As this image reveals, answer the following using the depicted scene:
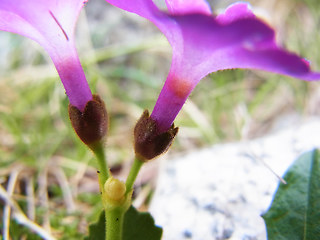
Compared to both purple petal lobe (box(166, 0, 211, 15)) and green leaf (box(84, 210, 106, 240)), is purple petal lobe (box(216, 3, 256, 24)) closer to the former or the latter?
purple petal lobe (box(166, 0, 211, 15))

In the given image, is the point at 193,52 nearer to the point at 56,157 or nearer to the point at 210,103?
the point at 56,157

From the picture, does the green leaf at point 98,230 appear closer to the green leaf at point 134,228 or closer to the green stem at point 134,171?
the green leaf at point 134,228

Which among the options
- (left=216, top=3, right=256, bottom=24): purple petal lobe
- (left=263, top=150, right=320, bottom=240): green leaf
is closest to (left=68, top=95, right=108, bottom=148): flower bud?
(left=216, top=3, right=256, bottom=24): purple petal lobe

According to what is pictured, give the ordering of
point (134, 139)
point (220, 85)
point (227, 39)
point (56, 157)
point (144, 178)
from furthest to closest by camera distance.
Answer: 1. point (220, 85)
2. point (56, 157)
3. point (144, 178)
4. point (134, 139)
5. point (227, 39)

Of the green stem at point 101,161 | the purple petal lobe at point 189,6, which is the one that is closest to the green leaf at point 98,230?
the green stem at point 101,161

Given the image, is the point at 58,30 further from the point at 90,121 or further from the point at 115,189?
the point at 115,189

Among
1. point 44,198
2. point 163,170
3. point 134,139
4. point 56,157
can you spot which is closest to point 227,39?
point 134,139
